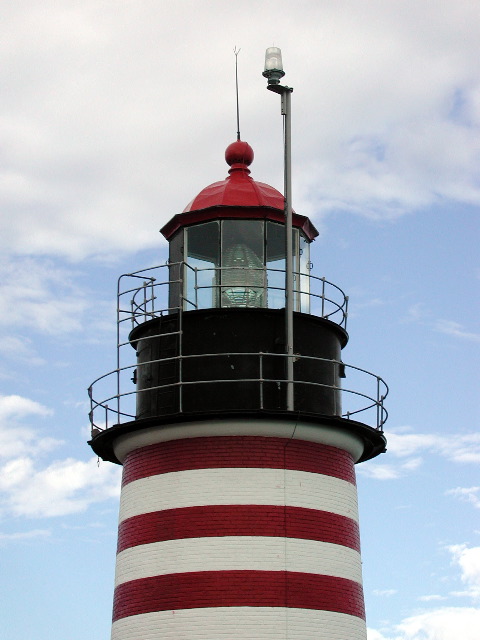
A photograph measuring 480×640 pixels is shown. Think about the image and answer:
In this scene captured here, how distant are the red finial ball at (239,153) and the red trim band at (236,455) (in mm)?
5028

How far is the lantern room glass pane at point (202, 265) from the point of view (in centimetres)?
1830

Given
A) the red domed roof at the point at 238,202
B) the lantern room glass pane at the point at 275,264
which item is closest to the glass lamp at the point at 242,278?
the lantern room glass pane at the point at 275,264

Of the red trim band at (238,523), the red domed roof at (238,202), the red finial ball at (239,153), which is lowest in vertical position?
the red trim band at (238,523)

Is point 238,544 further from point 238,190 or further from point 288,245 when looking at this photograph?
point 238,190

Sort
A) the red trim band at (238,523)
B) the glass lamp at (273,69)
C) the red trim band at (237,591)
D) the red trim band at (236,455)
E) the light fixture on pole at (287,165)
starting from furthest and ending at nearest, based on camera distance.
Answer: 1. the glass lamp at (273,69)
2. the light fixture on pole at (287,165)
3. the red trim band at (236,455)
4. the red trim band at (238,523)
5. the red trim band at (237,591)

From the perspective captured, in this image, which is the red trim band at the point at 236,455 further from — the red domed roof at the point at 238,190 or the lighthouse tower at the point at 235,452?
the red domed roof at the point at 238,190

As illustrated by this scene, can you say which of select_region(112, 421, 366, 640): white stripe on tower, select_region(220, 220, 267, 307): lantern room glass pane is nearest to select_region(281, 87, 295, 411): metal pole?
select_region(220, 220, 267, 307): lantern room glass pane

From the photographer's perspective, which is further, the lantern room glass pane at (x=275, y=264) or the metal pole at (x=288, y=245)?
the lantern room glass pane at (x=275, y=264)

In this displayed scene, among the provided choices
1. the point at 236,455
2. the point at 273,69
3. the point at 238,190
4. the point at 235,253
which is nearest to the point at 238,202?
the point at 238,190

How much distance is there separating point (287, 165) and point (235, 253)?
157 centimetres

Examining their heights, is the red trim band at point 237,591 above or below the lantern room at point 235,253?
below

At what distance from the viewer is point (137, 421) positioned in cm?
1742

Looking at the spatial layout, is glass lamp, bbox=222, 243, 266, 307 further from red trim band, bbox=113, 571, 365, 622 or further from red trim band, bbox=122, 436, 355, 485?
red trim band, bbox=113, 571, 365, 622

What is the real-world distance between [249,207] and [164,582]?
578 centimetres
